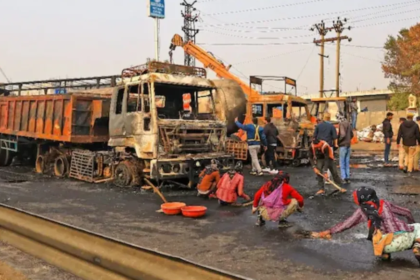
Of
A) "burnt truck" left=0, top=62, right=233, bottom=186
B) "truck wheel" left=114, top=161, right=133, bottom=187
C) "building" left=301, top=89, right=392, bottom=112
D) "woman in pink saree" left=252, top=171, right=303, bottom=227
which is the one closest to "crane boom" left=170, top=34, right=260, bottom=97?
"burnt truck" left=0, top=62, right=233, bottom=186

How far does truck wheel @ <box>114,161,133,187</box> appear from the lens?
31.1 ft

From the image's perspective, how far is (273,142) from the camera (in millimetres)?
12750

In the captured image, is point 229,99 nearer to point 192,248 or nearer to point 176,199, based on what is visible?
point 176,199

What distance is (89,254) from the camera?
398 centimetres

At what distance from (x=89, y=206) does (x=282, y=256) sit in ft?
13.8

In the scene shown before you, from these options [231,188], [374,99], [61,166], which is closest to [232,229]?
[231,188]

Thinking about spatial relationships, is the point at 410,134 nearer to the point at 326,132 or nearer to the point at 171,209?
the point at 326,132

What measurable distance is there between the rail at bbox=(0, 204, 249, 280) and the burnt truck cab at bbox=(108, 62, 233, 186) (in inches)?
153

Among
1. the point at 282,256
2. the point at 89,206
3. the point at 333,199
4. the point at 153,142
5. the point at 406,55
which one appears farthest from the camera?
the point at 406,55

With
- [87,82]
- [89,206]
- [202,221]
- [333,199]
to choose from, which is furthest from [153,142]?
[87,82]

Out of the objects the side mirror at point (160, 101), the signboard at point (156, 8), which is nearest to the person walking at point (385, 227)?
the side mirror at point (160, 101)

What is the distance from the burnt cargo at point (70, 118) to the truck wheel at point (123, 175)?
1.65m

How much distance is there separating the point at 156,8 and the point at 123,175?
8599 millimetres

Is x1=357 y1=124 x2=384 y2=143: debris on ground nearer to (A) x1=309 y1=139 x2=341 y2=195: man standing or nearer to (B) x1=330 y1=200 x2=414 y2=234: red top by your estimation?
(A) x1=309 y1=139 x2=341 y2=195: man standing
